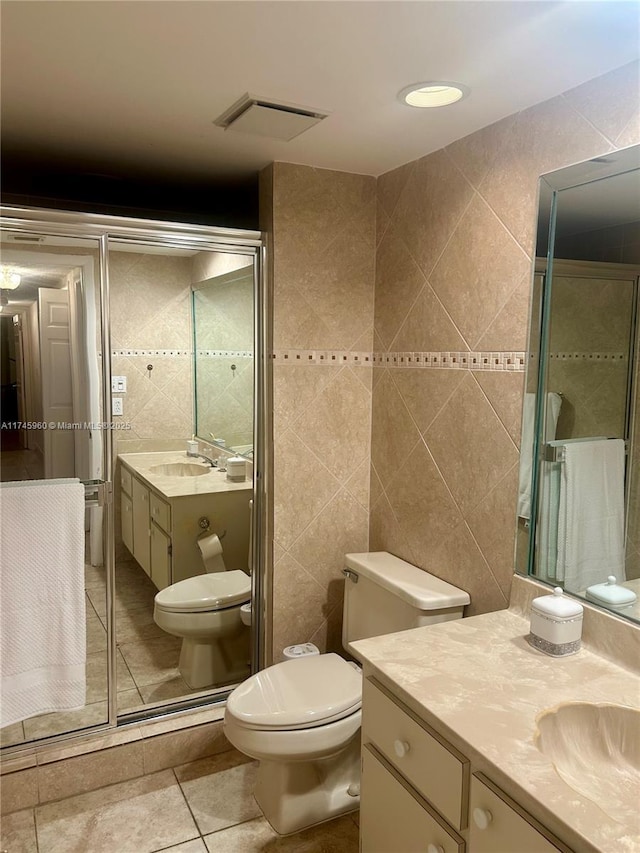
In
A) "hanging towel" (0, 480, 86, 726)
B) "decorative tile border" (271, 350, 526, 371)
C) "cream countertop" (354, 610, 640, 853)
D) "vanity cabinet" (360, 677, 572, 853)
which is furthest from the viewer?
"hanging towel" (0, 480, 86, 726)

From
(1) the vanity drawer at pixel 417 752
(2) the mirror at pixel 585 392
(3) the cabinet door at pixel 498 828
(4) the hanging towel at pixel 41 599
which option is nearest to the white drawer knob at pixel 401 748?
(1) the vanity drawer at pixel 417 752

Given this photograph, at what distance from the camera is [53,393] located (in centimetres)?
200

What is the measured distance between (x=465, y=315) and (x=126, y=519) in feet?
4.30

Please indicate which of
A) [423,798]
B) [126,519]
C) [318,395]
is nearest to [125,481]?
[126,519]

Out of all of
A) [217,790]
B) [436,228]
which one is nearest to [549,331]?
[436,228]

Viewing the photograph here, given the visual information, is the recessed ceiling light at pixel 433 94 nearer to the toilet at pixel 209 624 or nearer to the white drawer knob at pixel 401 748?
the white drawer knob at pixel 401 748

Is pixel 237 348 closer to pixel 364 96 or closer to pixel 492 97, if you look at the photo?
pixel 364 96

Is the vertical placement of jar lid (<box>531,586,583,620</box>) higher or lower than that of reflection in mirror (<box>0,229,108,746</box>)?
lower

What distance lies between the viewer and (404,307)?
7.42 ft

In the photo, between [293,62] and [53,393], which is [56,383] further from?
[293,62]

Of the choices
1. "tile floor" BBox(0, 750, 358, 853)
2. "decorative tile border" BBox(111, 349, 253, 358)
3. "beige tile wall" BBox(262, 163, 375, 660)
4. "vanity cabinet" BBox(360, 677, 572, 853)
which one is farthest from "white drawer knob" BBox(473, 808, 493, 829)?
"decorative tile border" BBox(111, 349, 253, 358)

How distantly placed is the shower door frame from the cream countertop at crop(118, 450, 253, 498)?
69mm

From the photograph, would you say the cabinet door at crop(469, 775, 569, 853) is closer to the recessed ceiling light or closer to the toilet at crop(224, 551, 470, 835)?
the toilet at crop(224, 551, 470, 835)

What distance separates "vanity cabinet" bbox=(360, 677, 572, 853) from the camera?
3.71ft
